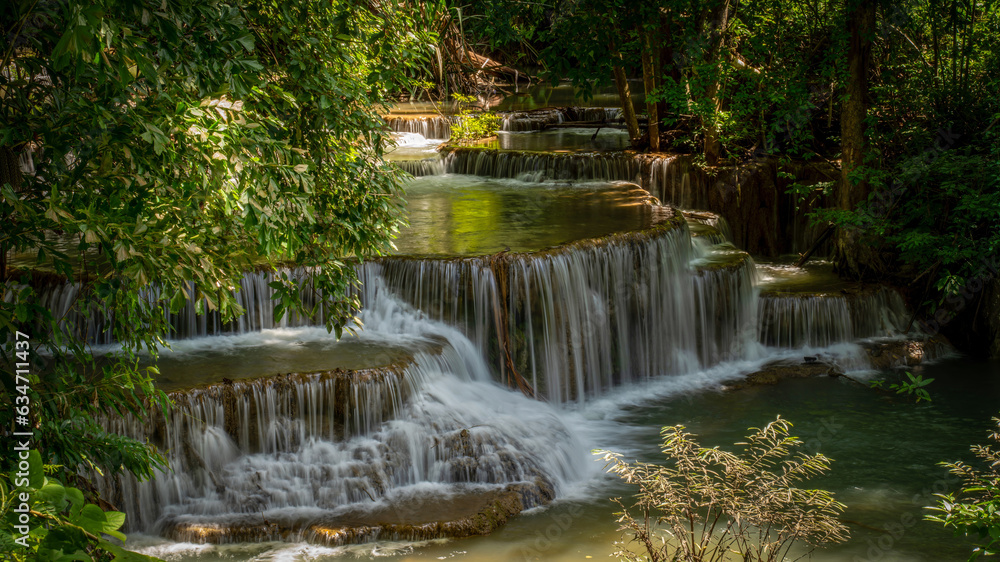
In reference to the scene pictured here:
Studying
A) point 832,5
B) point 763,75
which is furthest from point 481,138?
point 832,5

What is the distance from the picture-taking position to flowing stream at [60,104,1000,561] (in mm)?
7281

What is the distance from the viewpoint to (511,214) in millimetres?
12445

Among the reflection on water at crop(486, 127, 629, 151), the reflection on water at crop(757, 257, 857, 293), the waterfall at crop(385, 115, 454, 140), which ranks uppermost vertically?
the waterfall at crop(385, 115, 454, 140)

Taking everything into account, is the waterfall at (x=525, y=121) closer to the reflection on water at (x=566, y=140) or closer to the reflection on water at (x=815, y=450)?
the reflection on water at (x=566, y=140)

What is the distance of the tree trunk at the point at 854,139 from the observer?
11891mm

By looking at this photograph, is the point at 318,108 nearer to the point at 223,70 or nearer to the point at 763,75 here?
the point at 223,70

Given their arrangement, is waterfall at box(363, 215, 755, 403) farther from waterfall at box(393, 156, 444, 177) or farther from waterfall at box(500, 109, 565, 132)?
waterfall at box(500, 109, 565, 132)

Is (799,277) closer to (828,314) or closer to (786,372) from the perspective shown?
(828,314)

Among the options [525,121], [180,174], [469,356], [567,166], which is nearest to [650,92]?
[567,166]

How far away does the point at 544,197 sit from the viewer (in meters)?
13.7

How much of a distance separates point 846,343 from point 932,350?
114 cm

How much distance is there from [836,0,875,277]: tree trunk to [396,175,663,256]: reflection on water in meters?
2.70

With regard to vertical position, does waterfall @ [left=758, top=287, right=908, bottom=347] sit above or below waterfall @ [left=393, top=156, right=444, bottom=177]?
below

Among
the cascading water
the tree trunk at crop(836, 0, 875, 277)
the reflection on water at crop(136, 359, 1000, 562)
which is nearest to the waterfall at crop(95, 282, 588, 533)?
the cascading water
